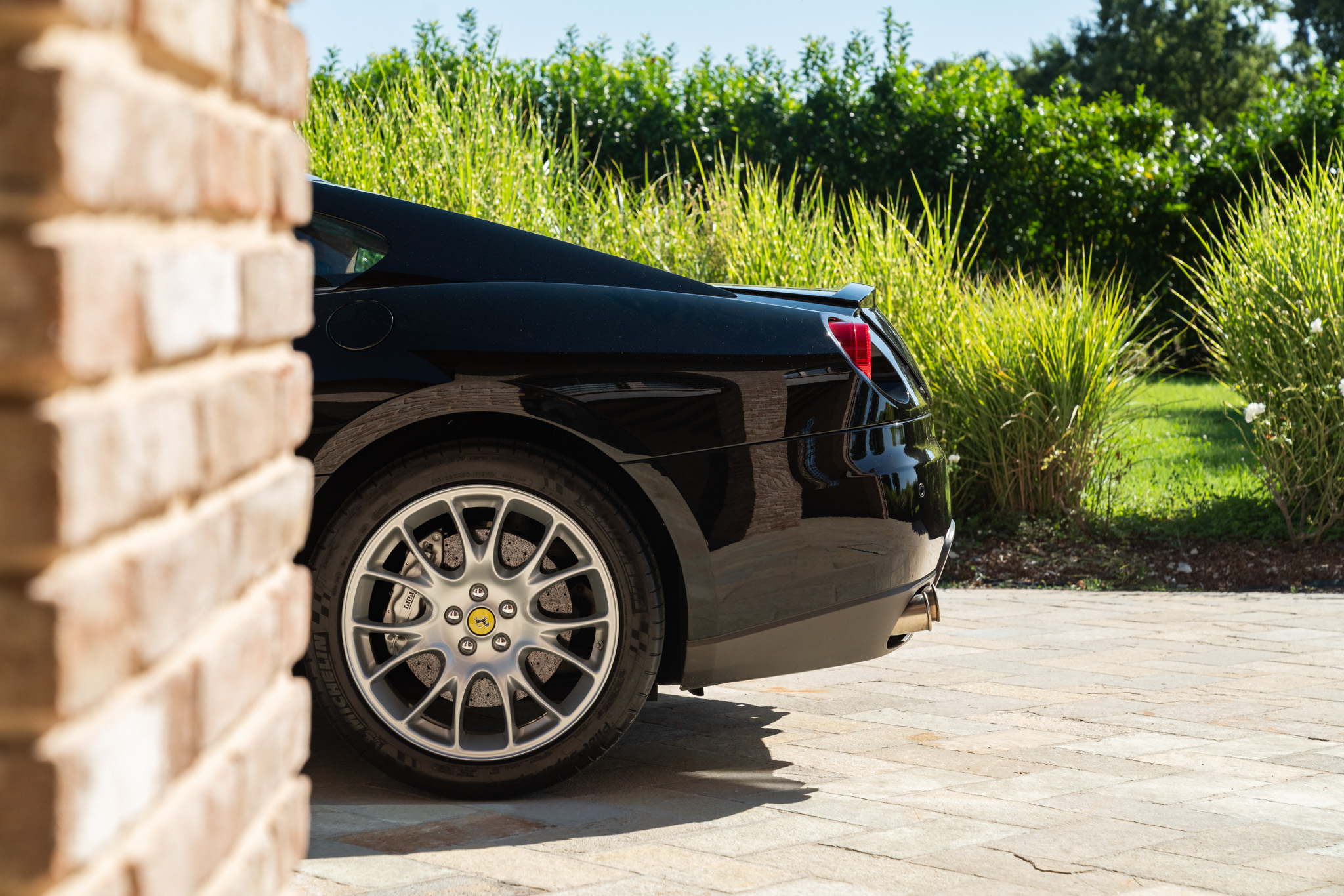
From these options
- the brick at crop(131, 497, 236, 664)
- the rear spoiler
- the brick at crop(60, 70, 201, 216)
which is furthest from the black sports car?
the brick at crop(60, 70, 201, 216)

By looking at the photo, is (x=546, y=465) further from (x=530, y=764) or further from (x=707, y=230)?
(x=707, y=230)

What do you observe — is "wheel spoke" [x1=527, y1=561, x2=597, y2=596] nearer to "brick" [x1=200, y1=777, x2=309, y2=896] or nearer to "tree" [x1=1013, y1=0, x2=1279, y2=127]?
"brick" [x1=200, y1=777, x2=309, y2=896]

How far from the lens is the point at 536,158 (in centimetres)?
973

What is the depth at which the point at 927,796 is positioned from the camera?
12.1 ft

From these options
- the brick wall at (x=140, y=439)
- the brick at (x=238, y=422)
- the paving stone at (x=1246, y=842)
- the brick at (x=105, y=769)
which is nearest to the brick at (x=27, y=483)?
the brick wall at (x=140, y=439)

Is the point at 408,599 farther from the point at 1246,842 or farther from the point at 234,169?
the point at 234,169

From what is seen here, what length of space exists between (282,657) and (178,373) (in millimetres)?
420

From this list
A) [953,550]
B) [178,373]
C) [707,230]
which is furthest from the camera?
[707,230]

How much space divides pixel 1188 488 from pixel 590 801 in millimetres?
6902

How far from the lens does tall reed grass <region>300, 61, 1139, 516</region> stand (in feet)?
26.8

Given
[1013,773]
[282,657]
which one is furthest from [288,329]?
[1013,773]

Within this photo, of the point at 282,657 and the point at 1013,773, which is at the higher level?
the point at 282,657

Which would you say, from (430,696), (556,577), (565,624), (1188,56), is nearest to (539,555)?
(556,577)

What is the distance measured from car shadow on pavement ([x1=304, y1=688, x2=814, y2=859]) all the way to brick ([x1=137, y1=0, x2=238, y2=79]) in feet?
8.03
